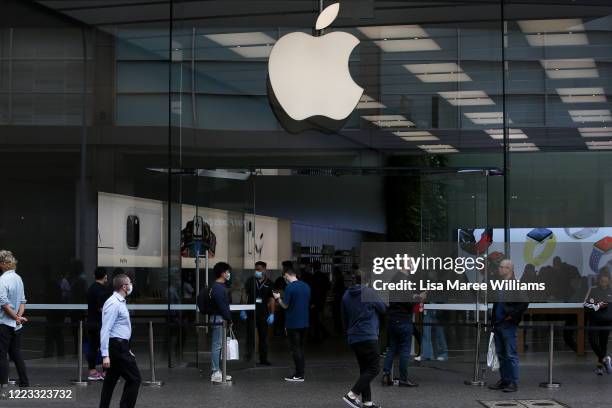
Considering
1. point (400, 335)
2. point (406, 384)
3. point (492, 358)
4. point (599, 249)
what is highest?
point (599, 249)

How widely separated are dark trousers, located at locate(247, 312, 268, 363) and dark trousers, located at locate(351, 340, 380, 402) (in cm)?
404

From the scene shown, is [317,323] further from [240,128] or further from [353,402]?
[353,402]

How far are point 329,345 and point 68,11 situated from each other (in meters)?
8.34

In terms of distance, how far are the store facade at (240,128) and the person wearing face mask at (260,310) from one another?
31 cm

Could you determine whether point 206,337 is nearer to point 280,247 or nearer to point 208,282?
point 208,282

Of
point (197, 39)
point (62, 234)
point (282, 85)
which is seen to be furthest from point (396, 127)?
point (62, 234)

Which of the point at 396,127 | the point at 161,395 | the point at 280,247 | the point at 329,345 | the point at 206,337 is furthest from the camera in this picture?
the point at 280,247

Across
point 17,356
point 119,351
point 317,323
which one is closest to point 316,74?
point 17,356

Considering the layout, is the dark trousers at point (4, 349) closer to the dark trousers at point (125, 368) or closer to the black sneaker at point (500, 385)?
the dark trousers at point (125, 368)

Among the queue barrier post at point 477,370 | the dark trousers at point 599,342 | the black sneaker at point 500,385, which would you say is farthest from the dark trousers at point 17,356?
the dark trousers at point 599,342

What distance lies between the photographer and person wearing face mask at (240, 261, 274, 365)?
15.4 metres

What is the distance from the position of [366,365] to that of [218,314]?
122 inches

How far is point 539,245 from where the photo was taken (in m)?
16.2

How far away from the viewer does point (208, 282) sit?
1549cm
